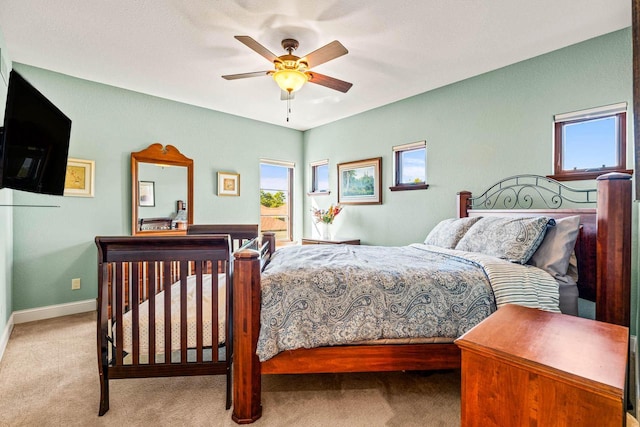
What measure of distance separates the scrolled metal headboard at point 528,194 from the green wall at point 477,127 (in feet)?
0.27

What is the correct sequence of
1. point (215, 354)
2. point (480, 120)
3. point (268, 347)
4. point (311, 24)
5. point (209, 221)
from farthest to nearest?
point (209, 221)
point (480, 120)
point (311, 24)
point (215, 354)
point (268, 347)

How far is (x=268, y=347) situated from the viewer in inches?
65.1

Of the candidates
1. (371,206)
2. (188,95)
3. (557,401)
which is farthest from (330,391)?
(188,95)

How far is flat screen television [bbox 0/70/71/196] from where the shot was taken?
5.10 feet

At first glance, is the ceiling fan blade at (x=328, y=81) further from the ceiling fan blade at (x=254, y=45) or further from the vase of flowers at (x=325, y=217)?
the vase of flowers at (x=325, y=217)

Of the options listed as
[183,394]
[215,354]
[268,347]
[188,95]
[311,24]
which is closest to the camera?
[268,347]

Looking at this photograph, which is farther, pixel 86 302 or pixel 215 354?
pixel 86 302

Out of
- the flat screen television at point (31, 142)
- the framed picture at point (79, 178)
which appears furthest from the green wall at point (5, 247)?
the flat screen television at point (31, 142)

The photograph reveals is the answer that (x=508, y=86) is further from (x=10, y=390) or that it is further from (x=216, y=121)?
(x=10, y=390)

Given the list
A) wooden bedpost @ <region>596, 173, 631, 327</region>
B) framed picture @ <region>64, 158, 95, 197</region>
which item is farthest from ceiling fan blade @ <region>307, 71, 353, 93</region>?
framed picture @ <region>64, 158, 95, 197</region>

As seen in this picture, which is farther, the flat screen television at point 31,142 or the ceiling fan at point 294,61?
the ceiling fan at point 294,61

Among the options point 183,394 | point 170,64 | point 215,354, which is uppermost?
point 170,64

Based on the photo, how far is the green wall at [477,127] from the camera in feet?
8.58

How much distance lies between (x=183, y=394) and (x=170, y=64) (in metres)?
2.88
